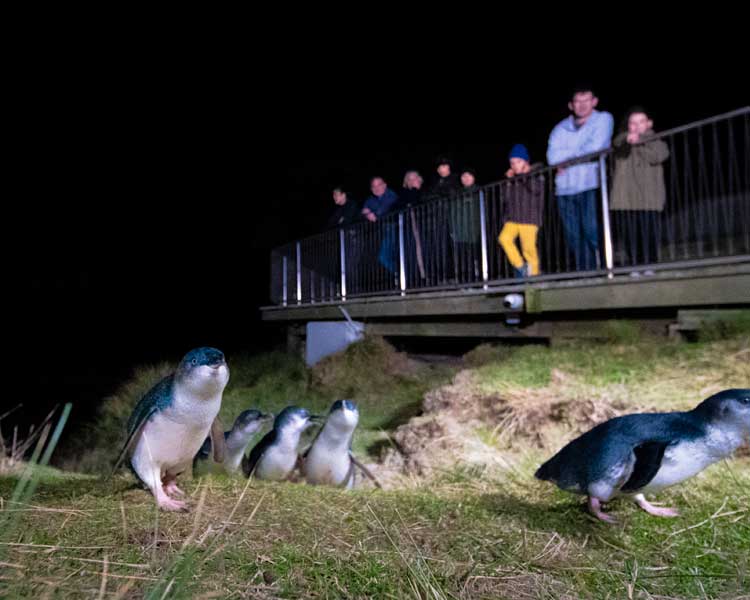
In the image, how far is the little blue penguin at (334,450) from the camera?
3971 mm

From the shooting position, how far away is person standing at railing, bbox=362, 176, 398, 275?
8.92 m

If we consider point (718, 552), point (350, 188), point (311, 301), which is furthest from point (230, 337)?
point (718, 552)

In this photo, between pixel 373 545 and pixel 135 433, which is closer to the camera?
pixel 373 545

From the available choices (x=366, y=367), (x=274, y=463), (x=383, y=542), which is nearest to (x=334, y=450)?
(x=274, y=463)

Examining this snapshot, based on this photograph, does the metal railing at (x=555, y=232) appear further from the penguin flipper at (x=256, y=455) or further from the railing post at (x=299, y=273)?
the penguin flipper at (x=256, y=455)

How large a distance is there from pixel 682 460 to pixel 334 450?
2570 mm

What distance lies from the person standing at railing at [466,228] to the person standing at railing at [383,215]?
129cm

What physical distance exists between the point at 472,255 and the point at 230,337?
15228mm

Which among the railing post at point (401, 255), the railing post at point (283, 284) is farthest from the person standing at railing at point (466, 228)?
the railing post at point (283, 284)

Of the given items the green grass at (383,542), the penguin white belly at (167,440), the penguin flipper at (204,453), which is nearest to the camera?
the green grass at (383,542)

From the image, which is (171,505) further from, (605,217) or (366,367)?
(366,367)

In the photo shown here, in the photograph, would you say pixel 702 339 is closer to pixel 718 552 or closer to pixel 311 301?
pixel 718 552

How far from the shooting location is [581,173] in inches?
234

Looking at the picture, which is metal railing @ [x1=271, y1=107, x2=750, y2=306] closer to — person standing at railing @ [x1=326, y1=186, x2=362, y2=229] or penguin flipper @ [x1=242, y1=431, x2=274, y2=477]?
person standing at railing @ [x1=326, y1=186, x2=362, y2=229]
